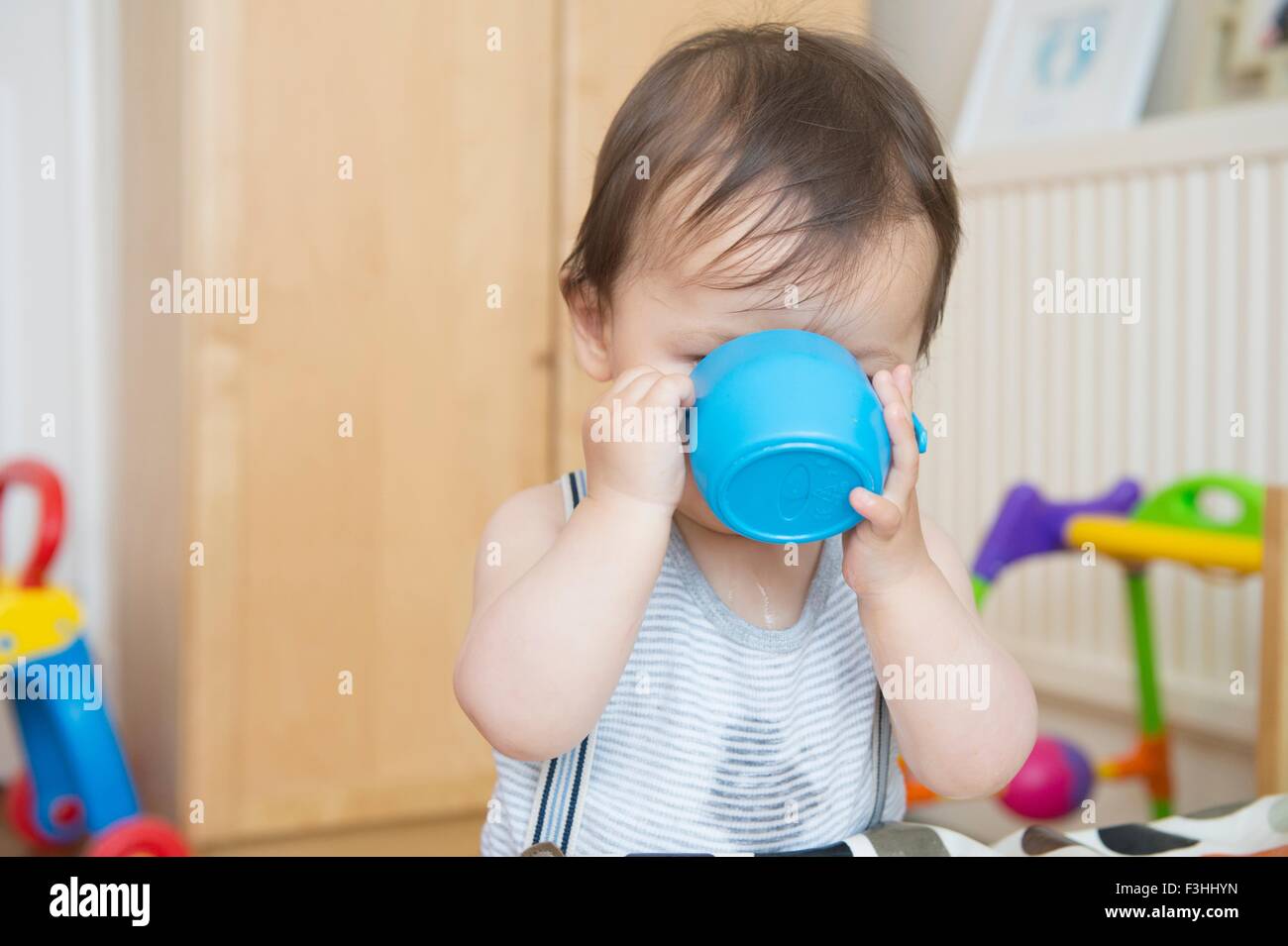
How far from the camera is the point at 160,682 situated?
1646mm

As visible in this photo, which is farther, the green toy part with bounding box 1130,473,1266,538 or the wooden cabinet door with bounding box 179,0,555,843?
the wooden cabinet door with bounding box 179,0,555,843

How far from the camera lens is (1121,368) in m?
1.66

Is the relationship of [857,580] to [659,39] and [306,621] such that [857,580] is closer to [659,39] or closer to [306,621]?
[306,621]

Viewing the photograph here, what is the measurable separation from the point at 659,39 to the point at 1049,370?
2.31ft

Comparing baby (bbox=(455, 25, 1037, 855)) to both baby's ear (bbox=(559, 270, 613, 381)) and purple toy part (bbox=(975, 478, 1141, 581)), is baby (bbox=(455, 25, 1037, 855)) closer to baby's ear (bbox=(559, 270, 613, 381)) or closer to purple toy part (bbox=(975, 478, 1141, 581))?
baby's ear (bbox=(559, 270, 613, 381))

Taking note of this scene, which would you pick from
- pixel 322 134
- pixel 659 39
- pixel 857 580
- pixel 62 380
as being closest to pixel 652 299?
pixel 857 580

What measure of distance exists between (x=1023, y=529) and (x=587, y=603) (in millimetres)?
952

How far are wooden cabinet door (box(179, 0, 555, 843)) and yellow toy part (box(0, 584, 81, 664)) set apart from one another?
14cm

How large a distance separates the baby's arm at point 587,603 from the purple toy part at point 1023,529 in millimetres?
896

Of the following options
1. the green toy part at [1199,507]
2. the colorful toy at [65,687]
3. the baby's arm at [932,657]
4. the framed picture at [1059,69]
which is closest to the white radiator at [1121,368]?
the framed picture at [1059,69]

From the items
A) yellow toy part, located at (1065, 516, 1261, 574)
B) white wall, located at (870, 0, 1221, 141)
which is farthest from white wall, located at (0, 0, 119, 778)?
yellow toy part, located at (1065, 516, 1261, 574)

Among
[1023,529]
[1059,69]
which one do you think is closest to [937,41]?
[1059,69]

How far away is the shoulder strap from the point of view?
71 centimetres
